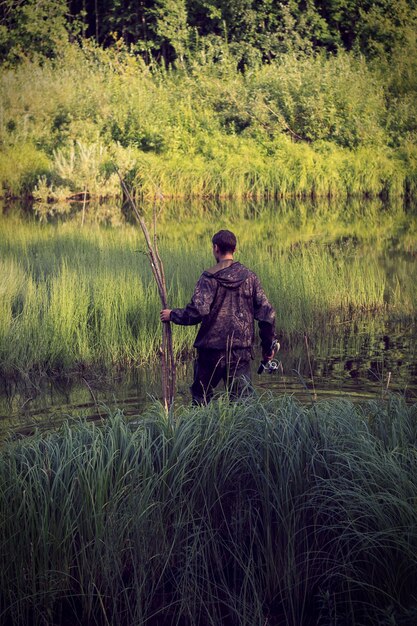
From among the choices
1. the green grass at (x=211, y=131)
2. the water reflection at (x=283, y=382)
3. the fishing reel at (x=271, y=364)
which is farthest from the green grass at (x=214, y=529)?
the green grass at (x=211, y=131)

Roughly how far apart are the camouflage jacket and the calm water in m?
0.53

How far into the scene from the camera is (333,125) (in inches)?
1167

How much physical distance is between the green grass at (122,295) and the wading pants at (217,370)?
2.70 ft

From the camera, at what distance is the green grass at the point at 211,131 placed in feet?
89.6

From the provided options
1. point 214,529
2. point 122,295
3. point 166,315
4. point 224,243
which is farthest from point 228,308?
point 122,295

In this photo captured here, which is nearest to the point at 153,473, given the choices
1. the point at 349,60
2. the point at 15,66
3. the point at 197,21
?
the point at 349,60

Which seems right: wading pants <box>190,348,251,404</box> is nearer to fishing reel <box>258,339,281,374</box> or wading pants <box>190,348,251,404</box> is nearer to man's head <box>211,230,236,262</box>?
fishing reel <box>258,339,281,374</box>

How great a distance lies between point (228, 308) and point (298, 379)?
2.45 m

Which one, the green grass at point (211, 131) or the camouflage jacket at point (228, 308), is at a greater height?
the green grass at point (211, 131)

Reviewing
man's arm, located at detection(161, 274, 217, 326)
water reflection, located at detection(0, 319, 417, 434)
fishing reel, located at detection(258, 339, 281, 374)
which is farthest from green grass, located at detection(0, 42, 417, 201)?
fishing reel, located at detection(258, 339, 281, 374)

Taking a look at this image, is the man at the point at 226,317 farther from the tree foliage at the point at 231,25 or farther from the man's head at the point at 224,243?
the tree foliage at the point at 231,25

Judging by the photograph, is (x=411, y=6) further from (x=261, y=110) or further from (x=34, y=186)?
(x=34, y=186)

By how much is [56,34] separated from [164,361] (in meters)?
31.2

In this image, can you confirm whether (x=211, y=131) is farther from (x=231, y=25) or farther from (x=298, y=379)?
(x=298, y=379)
